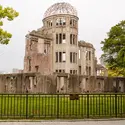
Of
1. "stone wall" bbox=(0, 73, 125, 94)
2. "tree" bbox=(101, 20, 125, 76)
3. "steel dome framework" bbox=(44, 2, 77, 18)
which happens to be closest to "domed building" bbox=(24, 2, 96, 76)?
"steel dome framework" bbox=(44, 2, 77, 18)

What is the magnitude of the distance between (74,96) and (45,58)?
40464 mm

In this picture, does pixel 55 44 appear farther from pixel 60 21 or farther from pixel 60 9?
pixel 60 9

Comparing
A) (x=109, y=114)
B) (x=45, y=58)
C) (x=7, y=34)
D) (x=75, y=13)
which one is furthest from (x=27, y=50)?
(x=109, y=114)

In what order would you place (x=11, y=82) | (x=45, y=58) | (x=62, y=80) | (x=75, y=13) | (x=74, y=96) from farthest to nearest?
(x=75, y=13) < (x=45, y=58) < (x=62, y=80) < (x=11, y=82) < (x=74, y=96)

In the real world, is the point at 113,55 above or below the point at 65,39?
below

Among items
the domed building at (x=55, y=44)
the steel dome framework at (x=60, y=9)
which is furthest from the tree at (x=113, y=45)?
the steel dome framework at (x=60, y=9)

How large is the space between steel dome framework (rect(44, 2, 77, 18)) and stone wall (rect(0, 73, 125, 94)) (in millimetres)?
22150

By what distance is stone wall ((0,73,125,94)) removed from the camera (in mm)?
33156

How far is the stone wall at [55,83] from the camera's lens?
3316cm

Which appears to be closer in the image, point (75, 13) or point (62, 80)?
point (62, 80)

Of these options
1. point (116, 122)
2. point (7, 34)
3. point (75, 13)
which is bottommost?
point (116, 122)

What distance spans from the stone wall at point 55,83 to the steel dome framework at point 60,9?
22.2 metres

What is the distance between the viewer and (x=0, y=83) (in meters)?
33.8

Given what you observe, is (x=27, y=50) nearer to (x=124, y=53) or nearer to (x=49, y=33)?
(x=49, y=33)
